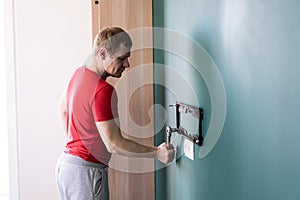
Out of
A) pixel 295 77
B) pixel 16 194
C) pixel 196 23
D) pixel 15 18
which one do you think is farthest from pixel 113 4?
pixel 295 77

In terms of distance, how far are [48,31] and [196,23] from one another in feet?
4.56

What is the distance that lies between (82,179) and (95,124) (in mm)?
272

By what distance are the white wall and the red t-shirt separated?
35.1 inches

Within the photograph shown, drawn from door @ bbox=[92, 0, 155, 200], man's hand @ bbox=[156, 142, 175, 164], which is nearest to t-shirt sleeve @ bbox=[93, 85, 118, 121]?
man's hand @ bbox=[156, 142, 175, 164]

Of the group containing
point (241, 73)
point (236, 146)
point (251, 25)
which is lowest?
point (236, 146)

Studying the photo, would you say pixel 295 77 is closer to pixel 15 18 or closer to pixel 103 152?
pixel 103 152

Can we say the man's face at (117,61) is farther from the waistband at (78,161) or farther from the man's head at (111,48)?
the waistband at (78,161)

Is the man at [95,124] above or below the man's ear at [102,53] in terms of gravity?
below

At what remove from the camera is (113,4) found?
2.68m

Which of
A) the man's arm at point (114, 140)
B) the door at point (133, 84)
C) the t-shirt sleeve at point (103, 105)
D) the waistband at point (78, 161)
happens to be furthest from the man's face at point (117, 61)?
the door at point (133, 84)

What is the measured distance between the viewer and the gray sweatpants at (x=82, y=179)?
78.0 inches

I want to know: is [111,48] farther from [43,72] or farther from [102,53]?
[43,72]

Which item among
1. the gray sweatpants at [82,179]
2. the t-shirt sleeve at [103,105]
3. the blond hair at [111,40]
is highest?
the blond hair at [111,40]

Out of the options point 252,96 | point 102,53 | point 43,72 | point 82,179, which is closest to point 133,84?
point 43,72
